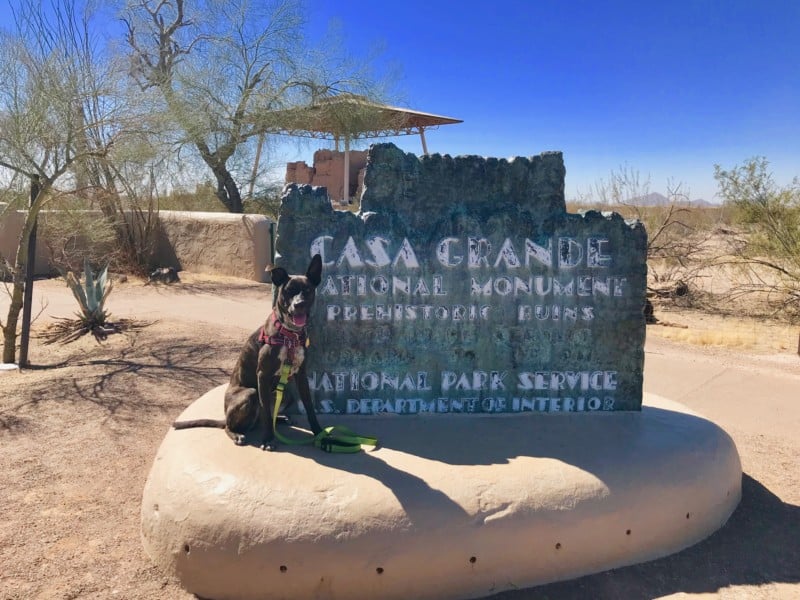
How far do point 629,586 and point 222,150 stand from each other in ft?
57.2

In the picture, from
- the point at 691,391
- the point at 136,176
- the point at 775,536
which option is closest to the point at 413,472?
the point at 775,536

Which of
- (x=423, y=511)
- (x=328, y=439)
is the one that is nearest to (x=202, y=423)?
(x=328, y=439)

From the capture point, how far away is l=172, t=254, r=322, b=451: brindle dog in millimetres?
3627

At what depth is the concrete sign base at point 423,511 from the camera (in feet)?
10.1

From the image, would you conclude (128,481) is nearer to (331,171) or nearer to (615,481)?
(615,481)

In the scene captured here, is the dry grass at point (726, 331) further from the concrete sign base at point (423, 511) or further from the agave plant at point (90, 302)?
the agave plant at point (90, 302)

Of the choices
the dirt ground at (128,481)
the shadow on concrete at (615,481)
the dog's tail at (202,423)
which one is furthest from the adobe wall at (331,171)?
the shadow on concrete at (615,481)

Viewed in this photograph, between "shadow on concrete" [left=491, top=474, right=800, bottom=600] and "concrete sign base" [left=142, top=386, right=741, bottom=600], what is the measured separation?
0.22 feet

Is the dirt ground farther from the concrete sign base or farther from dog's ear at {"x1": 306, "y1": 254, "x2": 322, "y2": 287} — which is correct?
dog's ear at {"x1": 306, "y1": 254, "x2": 322, "y2": 287}

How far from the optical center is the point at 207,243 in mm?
15367

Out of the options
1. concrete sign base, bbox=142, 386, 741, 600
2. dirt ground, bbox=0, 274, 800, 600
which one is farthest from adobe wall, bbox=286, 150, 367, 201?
concrete sign base, bbox=142, 386, 741, 600

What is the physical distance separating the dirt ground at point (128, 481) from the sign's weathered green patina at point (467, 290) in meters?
1.32

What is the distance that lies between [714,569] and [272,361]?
2.76 m

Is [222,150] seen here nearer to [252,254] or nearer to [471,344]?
[252,254]
